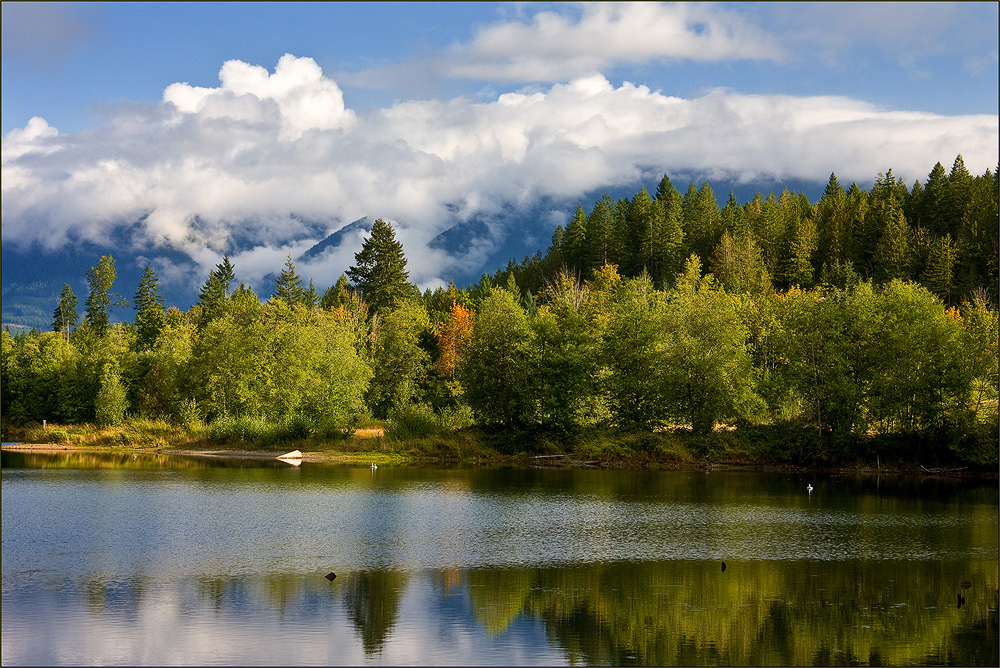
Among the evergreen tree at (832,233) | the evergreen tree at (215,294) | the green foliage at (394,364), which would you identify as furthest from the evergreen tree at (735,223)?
the evergreen tree at (215,294)

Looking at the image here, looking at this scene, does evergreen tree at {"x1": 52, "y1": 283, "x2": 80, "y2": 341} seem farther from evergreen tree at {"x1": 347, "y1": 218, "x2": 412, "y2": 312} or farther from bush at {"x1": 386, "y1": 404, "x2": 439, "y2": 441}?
bush at {"x1": 386, "y1": 404, "x2": 439, "y2": 441}

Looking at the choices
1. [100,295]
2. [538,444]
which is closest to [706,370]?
[538,444]

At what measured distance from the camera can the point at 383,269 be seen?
451 ft

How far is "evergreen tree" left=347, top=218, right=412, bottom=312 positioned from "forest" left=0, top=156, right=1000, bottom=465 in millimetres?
350

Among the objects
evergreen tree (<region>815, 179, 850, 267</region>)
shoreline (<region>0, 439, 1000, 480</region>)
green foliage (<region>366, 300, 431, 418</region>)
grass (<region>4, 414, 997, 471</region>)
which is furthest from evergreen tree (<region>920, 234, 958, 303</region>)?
green foliage (<region>366, 300, 431, 418</region>)

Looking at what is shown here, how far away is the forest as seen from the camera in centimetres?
6906

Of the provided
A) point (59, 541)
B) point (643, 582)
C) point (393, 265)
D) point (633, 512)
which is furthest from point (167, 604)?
point (393, 265)

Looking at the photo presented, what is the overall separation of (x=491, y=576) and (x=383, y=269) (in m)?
109

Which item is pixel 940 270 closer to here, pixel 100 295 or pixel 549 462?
pixel 549 462

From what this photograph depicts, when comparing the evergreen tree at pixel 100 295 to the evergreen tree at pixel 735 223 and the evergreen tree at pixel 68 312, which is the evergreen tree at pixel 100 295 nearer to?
the evergreen tree at pixel 68 312

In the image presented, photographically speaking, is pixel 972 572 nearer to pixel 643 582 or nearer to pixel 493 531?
pixel 643 582

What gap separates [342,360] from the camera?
295ft

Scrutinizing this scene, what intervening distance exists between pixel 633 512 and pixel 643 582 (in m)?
15.8

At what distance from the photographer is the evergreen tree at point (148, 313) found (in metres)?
129
